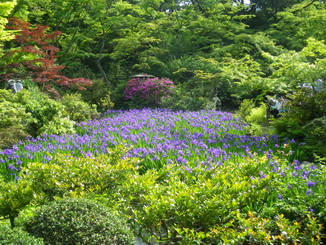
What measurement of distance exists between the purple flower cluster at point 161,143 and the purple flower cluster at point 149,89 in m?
3.39

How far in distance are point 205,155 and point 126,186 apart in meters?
2.38

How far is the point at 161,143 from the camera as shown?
6.07 meters

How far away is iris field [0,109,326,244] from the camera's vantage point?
2844mm

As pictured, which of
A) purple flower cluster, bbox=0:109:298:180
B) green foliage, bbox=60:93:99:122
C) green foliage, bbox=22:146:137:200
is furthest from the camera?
green foliage, bbox=60:93:99:122

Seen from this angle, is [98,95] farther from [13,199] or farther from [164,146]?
[13,199]

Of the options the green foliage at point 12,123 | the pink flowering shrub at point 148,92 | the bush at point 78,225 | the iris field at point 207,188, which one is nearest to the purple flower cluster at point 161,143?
the iris field at point 207,188

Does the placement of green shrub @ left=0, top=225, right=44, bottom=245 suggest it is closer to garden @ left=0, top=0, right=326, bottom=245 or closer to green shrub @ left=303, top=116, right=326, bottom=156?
garden @ left=0, top=0, right=326, bottom=245

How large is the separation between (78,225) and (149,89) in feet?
30.9

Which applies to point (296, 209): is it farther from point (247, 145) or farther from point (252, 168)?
point (247, 145)

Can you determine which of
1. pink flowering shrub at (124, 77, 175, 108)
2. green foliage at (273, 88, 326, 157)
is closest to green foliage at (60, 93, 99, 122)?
pink flowering shrub at (124, 77, 175, 108)

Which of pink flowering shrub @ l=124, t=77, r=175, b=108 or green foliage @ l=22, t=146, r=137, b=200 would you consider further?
pink flowering shrub @ l=124, t=77, r=175, b=108

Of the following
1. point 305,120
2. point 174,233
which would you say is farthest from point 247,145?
point 174,233

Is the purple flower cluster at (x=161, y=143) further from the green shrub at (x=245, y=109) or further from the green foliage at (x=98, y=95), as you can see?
the green foliage at (x=98, y=95)

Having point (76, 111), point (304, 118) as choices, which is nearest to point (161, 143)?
point (304, 118)
